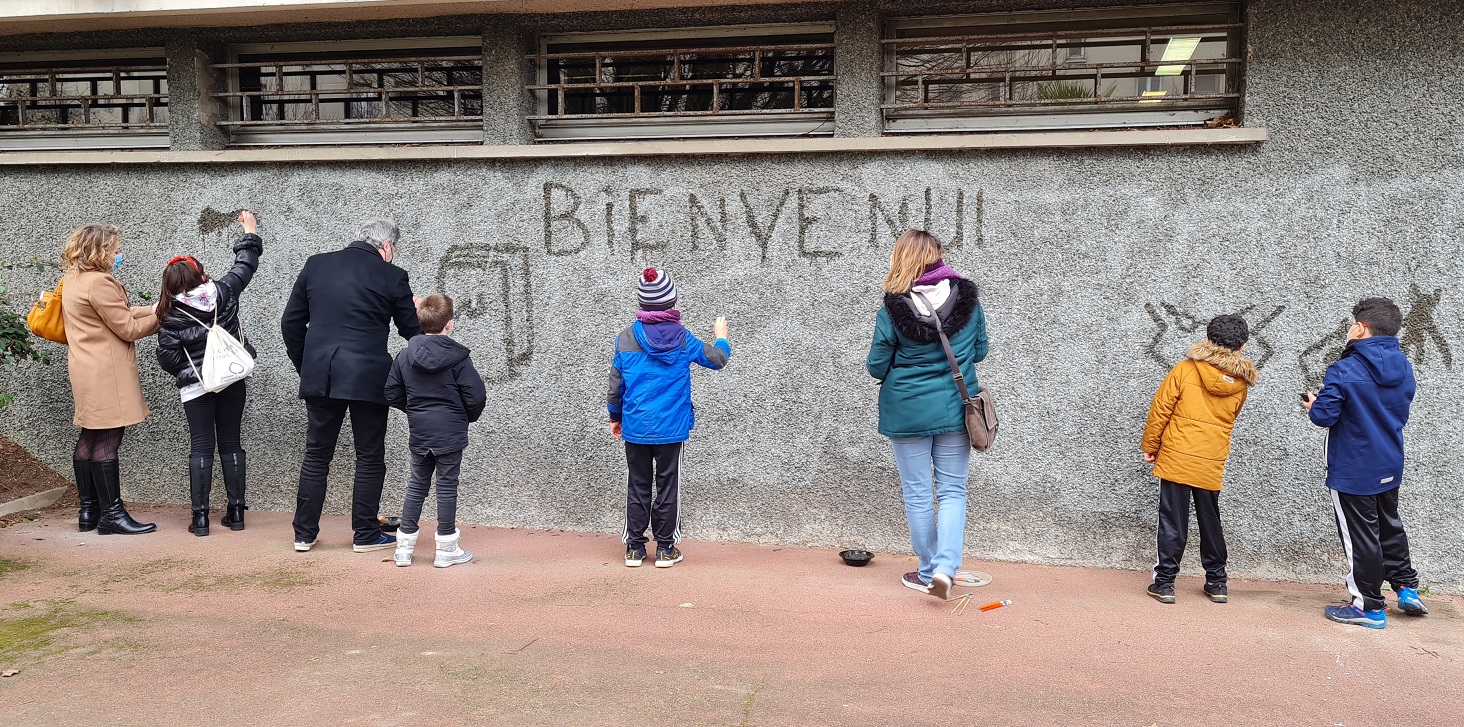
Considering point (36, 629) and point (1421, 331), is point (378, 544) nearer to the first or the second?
point (36, 629)

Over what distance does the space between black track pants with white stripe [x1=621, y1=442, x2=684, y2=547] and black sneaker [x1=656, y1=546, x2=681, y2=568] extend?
4cm

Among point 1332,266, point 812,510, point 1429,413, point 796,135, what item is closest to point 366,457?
point 812,510

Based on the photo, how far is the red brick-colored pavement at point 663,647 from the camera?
3.30 m

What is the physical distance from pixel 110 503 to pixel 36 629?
166 cm

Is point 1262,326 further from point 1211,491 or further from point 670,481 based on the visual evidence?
point 670,481

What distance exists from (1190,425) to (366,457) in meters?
3.98

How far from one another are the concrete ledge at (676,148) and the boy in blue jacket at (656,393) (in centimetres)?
106

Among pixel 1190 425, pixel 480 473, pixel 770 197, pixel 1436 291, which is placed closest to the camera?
pixel 1190 425

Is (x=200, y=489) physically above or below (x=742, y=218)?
below

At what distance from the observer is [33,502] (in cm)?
604

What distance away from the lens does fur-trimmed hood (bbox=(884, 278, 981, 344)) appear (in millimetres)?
4395

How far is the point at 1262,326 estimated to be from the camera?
5039 mm

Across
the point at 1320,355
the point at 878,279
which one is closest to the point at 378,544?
the point at 878,279

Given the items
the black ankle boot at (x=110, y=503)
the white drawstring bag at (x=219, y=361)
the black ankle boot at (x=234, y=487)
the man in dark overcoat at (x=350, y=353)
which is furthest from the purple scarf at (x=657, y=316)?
the black ankle boot at (x=110, y=503)
